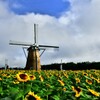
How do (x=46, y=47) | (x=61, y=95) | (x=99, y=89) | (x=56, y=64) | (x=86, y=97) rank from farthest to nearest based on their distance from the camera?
(x=56, y=64)
(x=46, y=47)
(x=99, y=89)
(x=61, y=95)
(x=86, y=97)

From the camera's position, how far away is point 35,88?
4586 mm

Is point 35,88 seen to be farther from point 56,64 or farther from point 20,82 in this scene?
point 56,64

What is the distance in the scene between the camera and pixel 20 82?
16.5 feet

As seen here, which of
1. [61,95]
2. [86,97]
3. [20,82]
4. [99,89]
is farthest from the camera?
[99,89]

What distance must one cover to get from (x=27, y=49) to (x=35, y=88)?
139 ft

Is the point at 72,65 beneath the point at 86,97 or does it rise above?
above

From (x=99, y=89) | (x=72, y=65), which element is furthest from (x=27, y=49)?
(x=99, y=89)

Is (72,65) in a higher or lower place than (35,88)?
higher

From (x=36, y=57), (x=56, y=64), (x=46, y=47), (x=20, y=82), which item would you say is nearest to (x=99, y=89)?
(x=20, y=82)

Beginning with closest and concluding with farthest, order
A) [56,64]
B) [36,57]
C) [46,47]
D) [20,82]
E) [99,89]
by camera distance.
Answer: [20,82]
[99,89]
[36,57]
[46,47]
[56,64]

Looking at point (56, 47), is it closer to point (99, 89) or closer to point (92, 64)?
point (92, 64)

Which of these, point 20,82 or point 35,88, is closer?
point 35,88

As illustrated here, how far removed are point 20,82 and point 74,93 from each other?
2.97 ft

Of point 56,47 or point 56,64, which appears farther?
point 56,64
